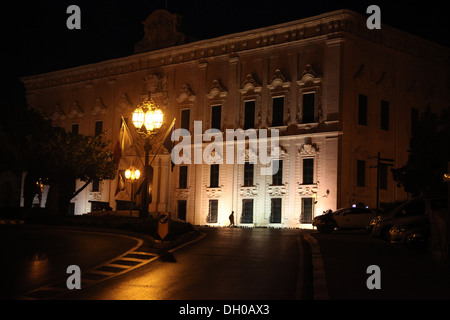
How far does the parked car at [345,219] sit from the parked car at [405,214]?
8205mm

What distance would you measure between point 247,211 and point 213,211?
3415mm

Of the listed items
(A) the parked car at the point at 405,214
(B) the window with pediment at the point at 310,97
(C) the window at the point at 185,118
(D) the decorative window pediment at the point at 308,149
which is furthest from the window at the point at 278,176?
(A) the parked car at the point at 405,214

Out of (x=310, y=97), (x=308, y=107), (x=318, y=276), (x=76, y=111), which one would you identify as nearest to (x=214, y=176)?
(x=308, y=107)

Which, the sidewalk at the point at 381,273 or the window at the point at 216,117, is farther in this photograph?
the window at the point at 216,117

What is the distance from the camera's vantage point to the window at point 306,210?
4709 cm

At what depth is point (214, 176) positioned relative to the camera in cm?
5362

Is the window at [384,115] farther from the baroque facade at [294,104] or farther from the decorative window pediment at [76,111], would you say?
the decorative window pediment at [76,111]

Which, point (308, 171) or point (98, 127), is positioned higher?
point (98, 127)

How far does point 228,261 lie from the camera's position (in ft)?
63.5

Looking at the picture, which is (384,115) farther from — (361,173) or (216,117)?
(216,117)

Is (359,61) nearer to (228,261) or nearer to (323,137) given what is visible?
(323,137)

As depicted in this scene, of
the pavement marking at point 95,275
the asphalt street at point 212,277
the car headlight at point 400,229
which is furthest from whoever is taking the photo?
the car headlight at point 400,229

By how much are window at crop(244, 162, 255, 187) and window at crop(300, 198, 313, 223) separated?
5.27 metres

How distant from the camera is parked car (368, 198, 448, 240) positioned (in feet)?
82.5
